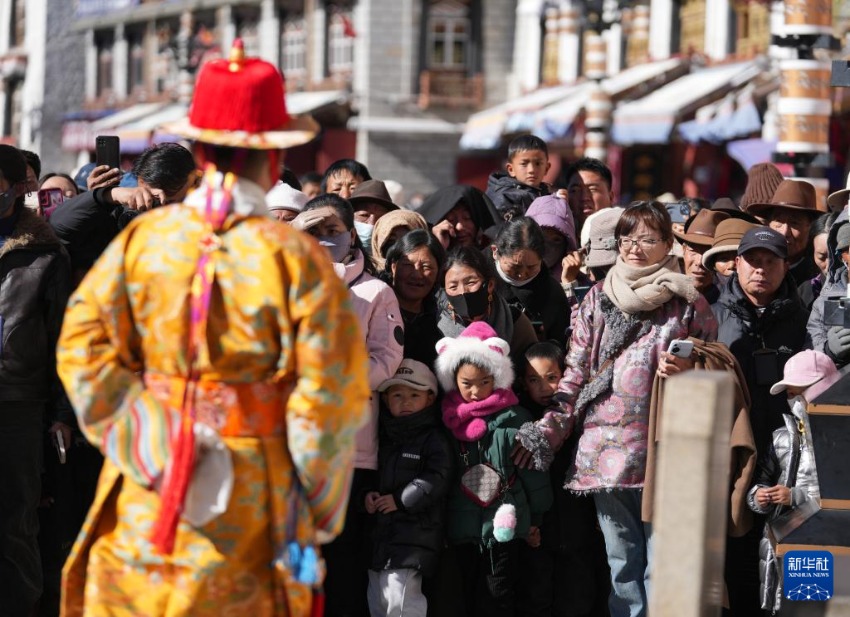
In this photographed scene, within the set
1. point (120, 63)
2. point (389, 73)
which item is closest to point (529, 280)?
point (389, 73)

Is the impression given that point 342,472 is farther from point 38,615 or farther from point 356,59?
point 356,59

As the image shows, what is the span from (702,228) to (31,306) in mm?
3335

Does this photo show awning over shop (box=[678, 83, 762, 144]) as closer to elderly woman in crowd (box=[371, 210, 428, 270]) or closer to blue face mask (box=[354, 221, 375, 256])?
blue face mask (box=[354, 221, 375, 256])

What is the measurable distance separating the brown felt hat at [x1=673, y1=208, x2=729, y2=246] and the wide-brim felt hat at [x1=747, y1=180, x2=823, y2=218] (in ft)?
1.19

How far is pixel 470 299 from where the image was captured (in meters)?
6.38

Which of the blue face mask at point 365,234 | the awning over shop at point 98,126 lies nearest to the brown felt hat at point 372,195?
the blue face mask at point 365,234

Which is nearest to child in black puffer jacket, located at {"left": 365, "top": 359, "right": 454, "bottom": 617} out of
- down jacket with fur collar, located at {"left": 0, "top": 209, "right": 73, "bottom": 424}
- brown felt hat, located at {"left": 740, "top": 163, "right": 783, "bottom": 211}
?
down jacket with fur collar, located at {"left": 0, "top": 209, "right": 73, "bottom": 424}

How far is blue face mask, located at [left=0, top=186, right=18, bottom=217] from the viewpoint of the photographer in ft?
19.8

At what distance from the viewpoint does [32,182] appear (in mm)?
6988

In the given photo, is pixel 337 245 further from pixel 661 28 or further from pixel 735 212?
pixel 661 28

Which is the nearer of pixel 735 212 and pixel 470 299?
pixel 470 299

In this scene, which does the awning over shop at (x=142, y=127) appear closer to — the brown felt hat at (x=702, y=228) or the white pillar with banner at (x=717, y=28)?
the white pillar with banner at (x=717, y=28)

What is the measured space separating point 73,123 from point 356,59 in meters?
14.2

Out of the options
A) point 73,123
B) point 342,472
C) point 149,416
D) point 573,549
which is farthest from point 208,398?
point 73,123
